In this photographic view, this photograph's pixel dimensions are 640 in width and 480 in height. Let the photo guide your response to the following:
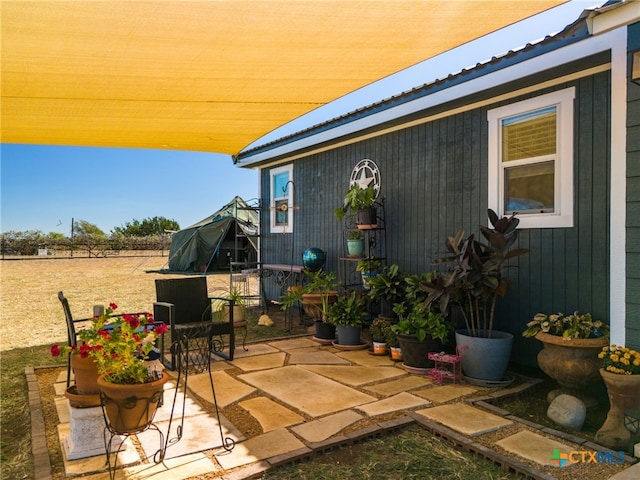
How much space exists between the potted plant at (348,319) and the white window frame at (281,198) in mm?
3065

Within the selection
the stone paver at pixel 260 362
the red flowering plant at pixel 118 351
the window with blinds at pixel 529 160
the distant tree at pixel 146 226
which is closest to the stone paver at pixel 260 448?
the red flowering plant at pixel 118 351

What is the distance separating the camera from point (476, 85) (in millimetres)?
4391

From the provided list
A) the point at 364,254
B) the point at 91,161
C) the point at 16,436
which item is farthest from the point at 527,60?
the point at 91,161

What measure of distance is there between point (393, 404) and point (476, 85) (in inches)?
119

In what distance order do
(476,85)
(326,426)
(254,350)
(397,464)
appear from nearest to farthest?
(397,464), (326,426), (476,85), (254,350)

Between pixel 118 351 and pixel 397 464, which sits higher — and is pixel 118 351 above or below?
above

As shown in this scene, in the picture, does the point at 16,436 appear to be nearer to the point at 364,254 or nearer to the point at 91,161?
the point at 364,254

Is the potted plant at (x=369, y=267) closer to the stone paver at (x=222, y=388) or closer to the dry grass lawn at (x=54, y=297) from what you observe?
the stone paver at (x=222, y=388)

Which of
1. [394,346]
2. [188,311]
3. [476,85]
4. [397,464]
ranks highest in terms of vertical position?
[476,85]

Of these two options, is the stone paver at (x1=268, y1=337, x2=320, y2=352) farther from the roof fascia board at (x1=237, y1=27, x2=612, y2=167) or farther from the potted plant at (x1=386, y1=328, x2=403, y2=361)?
the roof fascia board at (x1=237, y1=27, x2=612, y2=167)

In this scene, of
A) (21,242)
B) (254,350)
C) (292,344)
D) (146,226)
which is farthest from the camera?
(146,226)

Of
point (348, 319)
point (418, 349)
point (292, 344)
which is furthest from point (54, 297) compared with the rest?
point (418, 349)

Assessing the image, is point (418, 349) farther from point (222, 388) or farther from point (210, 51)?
point (210, 51)

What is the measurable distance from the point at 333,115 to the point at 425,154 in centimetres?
174
